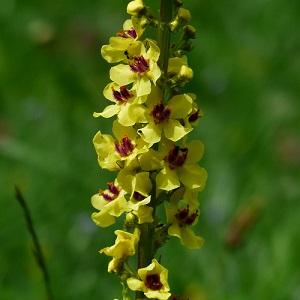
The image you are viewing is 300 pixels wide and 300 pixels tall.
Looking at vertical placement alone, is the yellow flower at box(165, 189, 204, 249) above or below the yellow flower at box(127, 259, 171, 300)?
above

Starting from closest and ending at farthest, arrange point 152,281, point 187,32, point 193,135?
point 152,281 → point 187,32 → point 193,135

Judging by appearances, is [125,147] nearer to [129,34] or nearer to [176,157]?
[176,157]

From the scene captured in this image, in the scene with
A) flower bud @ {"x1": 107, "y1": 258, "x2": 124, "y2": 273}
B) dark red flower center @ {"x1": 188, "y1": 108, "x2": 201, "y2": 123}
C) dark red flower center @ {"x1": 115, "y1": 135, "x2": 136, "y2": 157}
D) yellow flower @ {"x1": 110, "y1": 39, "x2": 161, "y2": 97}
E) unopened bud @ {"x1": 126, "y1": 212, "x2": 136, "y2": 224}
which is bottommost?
flower bud @ {"x1": 107, "y1": 258, "x2": 124, "y2": 273}

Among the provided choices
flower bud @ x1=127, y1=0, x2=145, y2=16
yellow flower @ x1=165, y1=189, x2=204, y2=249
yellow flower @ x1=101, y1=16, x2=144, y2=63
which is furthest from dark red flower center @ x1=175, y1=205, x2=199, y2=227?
flower bud @ x1=127, y1=0, x2=145, y2=16

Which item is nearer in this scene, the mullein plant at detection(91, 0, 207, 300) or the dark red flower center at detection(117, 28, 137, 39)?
the mullein plant at detection(91, 0, 207, 300)

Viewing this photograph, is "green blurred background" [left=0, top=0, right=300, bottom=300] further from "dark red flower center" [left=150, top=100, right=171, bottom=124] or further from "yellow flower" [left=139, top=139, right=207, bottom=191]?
"dark red flower center" [left=150, top=100, right=171, bottom=124]

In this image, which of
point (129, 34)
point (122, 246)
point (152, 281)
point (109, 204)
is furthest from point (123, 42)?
point (152, 281)

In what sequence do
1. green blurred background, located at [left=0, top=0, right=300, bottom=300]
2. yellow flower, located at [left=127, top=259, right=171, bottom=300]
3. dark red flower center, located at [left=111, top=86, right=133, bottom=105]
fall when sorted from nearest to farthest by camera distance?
yellow flower, located at [left=127, top=259, right=171, bottom=300] < dark red flower center, located at [left=111, top=86, right=133, bottom=105] < green blurred background, located at [left=0, top=0, right=300, bottom=300]

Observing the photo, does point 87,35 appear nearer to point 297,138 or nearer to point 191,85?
point 191,85
